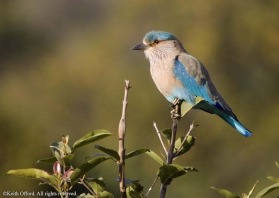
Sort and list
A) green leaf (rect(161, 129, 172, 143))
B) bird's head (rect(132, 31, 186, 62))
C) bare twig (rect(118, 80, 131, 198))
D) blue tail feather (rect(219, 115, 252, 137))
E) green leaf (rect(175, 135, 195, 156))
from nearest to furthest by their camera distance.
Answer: bare twig (rect(118, 80, 131, 198)) → green leaf (rect(175, 135, 195, 156)) → green leaf (rect(161, 129, 172, 143)) → blue tail feather (rect(219, 115, 252, 137)) → bird's head (rect(132, 31, 186, 62))

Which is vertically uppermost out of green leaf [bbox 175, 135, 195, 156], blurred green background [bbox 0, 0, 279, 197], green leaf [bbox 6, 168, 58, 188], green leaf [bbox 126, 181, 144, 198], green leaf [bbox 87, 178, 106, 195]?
green leaf [bbox 6, 168, 58, 188]

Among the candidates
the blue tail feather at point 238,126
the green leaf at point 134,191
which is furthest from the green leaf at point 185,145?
the blue tail feather at point 238,126

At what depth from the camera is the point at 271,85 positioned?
11492 millimetres

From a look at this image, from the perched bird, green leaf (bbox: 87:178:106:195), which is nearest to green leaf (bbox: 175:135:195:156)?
green leaf (bbox: 87:178:106:195)

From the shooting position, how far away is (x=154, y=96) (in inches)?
433

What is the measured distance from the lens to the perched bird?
4332 mm

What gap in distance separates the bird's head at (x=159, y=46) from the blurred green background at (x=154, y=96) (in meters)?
3.82

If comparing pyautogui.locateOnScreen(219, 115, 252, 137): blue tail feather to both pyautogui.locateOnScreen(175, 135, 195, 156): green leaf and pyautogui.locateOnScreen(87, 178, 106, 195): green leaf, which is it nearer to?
pyautogui.locateOnScreen(175, 135, 195, 156): green leaf

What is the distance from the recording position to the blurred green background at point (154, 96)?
9812 mm

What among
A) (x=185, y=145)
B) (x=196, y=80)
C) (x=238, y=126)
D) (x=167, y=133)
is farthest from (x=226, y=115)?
(x=185, y=145)

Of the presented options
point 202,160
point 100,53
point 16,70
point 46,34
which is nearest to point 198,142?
point 202,160

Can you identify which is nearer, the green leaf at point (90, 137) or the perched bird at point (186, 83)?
the green leaf at point (90, 137)

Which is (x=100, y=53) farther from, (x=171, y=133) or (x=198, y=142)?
(x=171, y=133)

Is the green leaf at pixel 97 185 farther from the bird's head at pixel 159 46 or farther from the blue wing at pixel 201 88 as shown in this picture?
the bird's head at pixel 159 46
